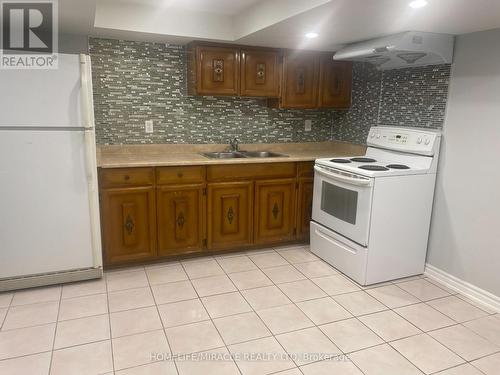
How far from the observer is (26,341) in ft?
7.18

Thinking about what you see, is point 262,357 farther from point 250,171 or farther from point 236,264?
point 250,171

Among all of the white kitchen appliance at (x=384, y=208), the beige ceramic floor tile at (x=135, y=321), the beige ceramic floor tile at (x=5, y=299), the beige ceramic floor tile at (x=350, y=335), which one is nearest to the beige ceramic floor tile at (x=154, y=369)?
the beige ceramic floor tile at (x=135, y=321)

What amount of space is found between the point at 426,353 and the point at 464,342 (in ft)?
1.00

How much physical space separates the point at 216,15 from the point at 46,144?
1.73 meters

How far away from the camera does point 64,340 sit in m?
2.20

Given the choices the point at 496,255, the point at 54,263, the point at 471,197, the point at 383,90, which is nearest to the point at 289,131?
the point at 383,90

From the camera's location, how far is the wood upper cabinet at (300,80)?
3.75 metres

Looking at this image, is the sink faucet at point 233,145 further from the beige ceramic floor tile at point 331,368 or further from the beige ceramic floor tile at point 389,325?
the beige ceramic floor tile at point 331,368

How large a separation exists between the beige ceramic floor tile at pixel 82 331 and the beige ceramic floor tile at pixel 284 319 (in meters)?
0.98

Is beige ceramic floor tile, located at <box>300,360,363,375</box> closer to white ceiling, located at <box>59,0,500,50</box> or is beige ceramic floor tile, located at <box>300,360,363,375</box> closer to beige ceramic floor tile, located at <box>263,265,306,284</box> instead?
beige ceramic floor tile, located at <box>263,265,306,284</box>

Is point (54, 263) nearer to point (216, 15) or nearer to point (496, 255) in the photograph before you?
point (216, 15)

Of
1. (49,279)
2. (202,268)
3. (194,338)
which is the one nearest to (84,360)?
(194,338)

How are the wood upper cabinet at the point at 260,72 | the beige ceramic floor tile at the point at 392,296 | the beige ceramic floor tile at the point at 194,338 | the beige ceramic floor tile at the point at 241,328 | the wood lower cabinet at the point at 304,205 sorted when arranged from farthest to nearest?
the wood lower cabinet at the point at 304,205 → the wood upper cabinet at the point at 260,72 → the beige ceramic floor tile at the point at 392,296 → the beige ceramic floor tile at the point at 241,328 → the beige ceramic floor tile at the point at 194,338

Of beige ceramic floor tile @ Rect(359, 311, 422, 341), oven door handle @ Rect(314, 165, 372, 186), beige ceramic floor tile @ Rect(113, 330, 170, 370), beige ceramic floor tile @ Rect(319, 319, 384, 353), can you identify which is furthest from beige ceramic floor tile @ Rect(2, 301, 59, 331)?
oven door handle @ Rect(314, 165, 372, 186)
